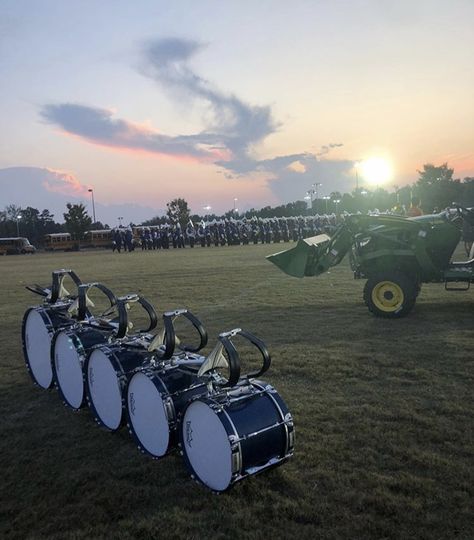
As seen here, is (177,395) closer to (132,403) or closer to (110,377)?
(132,403)

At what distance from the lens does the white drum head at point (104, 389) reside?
400 centimetres

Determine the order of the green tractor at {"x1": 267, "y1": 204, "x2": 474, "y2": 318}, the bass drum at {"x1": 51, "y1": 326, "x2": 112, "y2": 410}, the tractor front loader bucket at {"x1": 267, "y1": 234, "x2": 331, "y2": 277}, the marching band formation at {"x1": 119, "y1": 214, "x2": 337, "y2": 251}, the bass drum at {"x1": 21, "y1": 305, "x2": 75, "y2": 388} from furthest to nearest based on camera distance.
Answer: the marching band formation at {"x1": 119, "y1": 214, "x2": 337, "y2": 251} < the tractor front loader bucket at {"x1": 267, "y1": 234, "x2": 331, "y2": 277} < the green tractor at {"x1": 267, "y1": 204, "x2": 474, "y2": 318} < the bass drum at {"x1": 21, "y1": 305, "x2": 75, "y2": 388} < the bass drum at {"x1": 51, "y1": 326, "x2": 112, "y2": 410}

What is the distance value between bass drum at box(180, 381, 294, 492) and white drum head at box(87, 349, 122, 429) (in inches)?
34.7

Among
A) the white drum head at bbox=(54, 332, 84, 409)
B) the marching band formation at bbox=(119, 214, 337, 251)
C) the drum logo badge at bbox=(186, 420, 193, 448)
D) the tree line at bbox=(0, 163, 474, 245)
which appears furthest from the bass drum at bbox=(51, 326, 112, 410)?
the marching band formation at bbox=(119, 214, 337, 251)

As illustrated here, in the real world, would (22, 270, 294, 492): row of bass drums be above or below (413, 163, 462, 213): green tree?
below

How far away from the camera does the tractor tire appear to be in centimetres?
816

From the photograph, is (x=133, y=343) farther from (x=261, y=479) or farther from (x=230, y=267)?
(x=230, y=267)

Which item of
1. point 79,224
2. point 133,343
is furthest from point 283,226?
point 133,343

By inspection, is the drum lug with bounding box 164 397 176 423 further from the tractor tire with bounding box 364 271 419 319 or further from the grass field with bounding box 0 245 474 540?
the tractor tire with bounding box 364 271 419 319

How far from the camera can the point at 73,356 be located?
4562 millimetres

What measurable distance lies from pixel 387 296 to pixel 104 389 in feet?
18.3

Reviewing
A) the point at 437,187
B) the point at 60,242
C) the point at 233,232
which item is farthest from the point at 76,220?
the point at 437,187

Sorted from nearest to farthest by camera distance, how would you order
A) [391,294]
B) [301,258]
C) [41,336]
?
[41,336] → [391,294] → [301,258]

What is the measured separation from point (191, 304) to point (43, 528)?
790 centimetres
